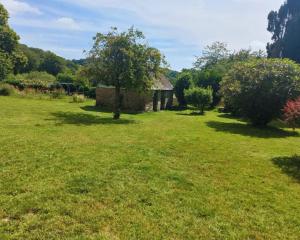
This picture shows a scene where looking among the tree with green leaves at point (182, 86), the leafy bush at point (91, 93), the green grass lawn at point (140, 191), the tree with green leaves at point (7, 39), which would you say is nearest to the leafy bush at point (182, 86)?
the tree with green leaves at point (182, 86)

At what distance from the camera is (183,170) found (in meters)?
7.96

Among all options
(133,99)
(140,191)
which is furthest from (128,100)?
(140,191)

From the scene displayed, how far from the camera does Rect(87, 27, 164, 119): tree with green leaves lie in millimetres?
18636

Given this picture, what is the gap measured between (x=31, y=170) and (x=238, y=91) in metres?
16.0

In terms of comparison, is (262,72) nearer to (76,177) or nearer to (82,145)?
(82,145)

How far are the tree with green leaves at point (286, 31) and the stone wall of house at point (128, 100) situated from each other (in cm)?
2880

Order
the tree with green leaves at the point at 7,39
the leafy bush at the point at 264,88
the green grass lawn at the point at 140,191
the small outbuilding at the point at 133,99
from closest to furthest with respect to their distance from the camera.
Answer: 1. the green grass lawn at the point at 140,191
2. the leafy bush at the point at 264,88
3. the small outbuilding at the point at 133,99
4. the tree with green leaves at the point at 7,39

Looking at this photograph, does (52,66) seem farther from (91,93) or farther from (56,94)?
(56,94)

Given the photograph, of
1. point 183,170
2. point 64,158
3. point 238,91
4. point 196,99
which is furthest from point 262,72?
point 64,158

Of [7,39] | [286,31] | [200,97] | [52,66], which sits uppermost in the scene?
[286,31]

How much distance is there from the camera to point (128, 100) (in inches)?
1104

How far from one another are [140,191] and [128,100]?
22.2 meters

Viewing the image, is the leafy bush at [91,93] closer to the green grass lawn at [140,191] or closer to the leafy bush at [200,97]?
the leafy bush at [200,97]

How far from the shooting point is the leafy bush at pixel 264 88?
18.8 m
